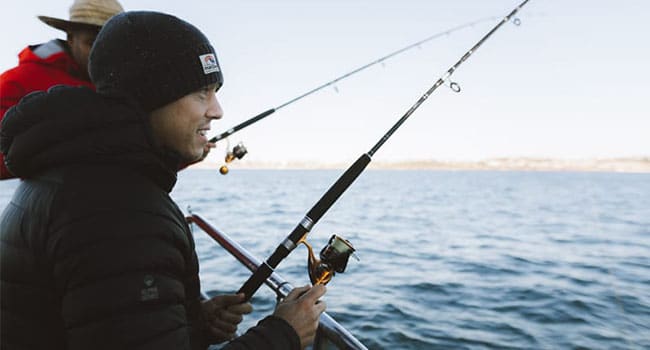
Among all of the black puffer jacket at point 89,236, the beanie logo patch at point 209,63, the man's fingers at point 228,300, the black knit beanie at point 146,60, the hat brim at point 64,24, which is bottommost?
the man's fingers at point 228,300

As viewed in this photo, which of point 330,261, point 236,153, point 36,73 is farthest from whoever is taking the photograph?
point 236,153

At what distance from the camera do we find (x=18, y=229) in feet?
3.50

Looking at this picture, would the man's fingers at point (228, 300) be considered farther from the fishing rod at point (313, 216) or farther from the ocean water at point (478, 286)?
the ocean water at point (478, 286)

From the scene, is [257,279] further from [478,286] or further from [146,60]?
[478,286]

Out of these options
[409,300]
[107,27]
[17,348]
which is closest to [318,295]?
[17,348]

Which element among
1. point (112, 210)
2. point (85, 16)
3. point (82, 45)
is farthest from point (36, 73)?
point (112, 210)

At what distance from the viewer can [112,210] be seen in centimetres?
98

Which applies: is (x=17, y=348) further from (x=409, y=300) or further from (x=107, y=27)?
(x=409, y=300)

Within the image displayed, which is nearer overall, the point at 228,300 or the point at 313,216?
the point at 228,300

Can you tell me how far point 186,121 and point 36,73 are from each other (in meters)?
2.36

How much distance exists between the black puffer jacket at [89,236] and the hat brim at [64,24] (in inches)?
93.5

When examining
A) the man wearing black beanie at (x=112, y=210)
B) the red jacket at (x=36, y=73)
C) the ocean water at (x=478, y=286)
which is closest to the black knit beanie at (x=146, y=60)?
the man wearing black beanie at (x=112, y=210)

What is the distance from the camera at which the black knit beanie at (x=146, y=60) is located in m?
1.28

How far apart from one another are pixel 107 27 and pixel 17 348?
0.94 m
